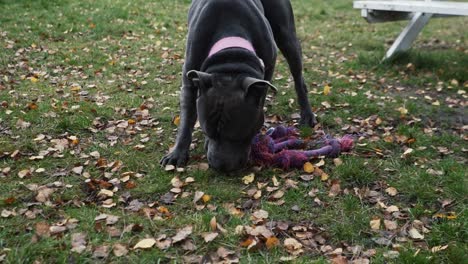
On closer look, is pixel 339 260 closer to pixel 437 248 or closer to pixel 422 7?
pixel 437 248

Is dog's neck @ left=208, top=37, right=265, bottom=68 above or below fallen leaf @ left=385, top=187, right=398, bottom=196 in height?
above

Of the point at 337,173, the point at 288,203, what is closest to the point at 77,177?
the point at 288,203

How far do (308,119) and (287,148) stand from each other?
0.92 m

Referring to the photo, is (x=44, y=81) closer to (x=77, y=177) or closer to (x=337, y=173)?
(x=77, y=177)

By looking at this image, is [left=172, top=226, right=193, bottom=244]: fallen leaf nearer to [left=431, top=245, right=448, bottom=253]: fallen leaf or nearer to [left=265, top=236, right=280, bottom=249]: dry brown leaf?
[left=265, top=236, right=280, bottom=249]: dry brown leaf

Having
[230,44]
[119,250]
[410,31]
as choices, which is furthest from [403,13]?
[119,250]

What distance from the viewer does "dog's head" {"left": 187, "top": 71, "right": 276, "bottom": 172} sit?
11.9ft

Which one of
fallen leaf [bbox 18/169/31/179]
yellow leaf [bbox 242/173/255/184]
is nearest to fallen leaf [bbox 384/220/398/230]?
yellow leaf [bbox 242/173/255/184]

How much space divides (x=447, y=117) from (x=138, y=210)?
390cm

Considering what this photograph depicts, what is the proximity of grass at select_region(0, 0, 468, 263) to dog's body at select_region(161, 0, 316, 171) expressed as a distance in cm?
30

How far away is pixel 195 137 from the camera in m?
4.93

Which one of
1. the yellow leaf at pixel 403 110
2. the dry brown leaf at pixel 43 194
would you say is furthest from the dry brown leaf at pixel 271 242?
the yellow leaf at pixel 403 110

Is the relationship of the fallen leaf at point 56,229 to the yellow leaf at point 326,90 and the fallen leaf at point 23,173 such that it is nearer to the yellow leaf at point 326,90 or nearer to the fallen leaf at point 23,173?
the fallen leaf at point 23,173

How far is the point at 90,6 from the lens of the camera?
1127 cm
